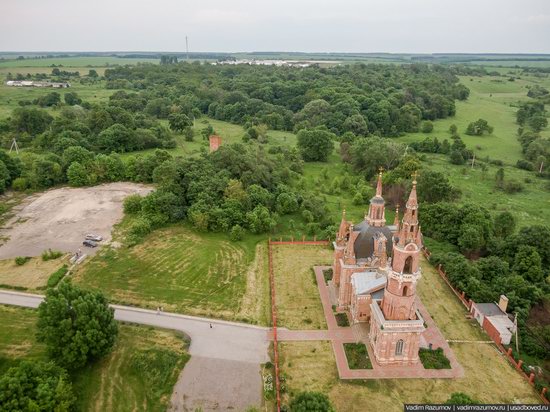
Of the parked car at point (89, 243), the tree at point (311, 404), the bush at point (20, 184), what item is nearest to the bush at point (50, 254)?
the parked car at point (89, 243)

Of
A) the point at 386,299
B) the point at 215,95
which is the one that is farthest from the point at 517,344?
the point at 215,95

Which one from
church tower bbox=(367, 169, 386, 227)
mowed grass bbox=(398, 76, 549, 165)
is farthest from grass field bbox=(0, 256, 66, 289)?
mowed grass bbox=(398, 76, 549, 165)

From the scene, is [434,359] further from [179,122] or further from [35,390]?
[179,122]

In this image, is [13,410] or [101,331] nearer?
[13,410]

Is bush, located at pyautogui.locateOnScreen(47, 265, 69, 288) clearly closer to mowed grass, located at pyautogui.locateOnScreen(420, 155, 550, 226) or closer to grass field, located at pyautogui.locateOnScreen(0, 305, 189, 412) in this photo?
grass field, located at pyautogui.locateOnScreen(0, 305, 189, 412)

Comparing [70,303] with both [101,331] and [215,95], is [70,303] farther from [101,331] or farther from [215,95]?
[215,95]

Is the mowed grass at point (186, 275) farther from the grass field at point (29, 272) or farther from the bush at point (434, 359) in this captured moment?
the bush at point (434, 359)
